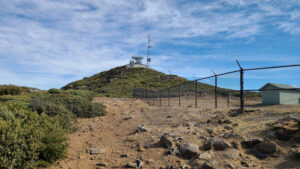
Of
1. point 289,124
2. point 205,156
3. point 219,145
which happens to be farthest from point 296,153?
point 205,156

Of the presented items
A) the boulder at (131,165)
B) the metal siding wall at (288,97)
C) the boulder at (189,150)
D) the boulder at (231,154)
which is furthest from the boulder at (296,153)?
the metal siding wall at (288,97)

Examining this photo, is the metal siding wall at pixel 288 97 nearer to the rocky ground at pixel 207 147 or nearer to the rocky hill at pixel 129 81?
the rocky ground at pixel 207 147

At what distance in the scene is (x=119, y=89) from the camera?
43.8 m

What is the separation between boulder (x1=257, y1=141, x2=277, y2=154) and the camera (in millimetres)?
4897

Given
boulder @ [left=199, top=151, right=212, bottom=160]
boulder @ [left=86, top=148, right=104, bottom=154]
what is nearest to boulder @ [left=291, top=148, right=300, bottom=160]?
boulder @ [left=199, top=151, right=212, bottom=160]

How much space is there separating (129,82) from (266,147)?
154ft

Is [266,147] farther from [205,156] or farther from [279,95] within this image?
[279,95]

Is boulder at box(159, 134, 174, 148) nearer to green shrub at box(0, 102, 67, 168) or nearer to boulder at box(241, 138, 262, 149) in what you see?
boulder at box(241, 138, 262, 149)

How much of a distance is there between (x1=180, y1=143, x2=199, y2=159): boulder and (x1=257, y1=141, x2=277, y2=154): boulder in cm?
141

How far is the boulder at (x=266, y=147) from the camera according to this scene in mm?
4897

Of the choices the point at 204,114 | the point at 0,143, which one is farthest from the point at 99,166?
the point at 204,114

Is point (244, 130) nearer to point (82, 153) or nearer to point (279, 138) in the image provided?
point (279, 138)

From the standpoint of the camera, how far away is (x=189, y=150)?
17.5ft

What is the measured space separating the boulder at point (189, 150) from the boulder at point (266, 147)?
1412mm
